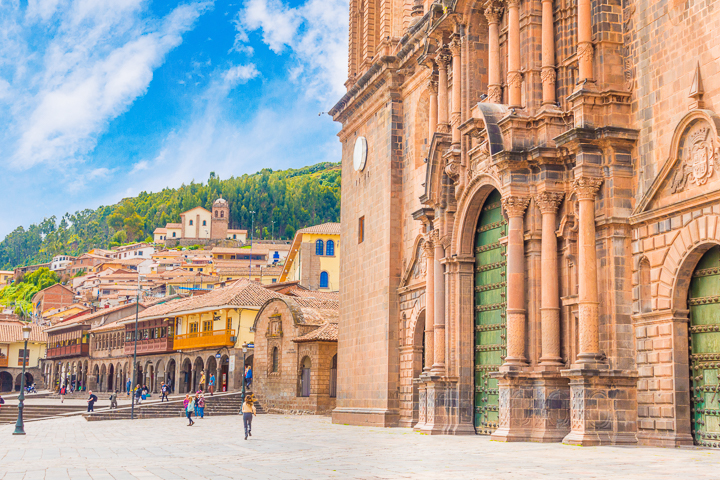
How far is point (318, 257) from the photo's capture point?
82500 mm

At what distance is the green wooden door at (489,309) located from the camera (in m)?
21.2

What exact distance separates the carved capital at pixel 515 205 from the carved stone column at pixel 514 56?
2320mm

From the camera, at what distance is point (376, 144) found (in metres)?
30.8

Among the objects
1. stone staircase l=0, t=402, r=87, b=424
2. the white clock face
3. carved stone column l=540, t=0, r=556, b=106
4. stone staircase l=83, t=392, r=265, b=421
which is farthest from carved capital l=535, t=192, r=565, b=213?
stone staircase l=0, t=402, r=87, b=424

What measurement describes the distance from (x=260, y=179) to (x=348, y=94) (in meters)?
156

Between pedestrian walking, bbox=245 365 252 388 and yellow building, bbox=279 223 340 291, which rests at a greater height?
yellow building, bbox=279 223 340 291

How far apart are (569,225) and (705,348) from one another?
4.04 metres

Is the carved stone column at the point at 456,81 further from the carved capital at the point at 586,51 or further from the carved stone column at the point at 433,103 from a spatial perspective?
the carved capital at the point at 586,51

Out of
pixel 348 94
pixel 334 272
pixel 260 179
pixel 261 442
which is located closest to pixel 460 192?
pixel 261 442

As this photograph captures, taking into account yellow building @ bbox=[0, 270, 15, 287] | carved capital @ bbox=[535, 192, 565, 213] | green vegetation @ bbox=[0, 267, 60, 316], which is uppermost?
yellow building @ bbox=[0, 270, 15, 287]

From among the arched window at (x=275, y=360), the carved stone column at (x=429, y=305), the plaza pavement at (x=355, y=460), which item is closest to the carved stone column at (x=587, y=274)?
the plaza pavement at (x=355, y=460)

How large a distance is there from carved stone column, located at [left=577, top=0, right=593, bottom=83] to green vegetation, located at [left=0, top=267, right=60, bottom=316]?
139445 millimetres

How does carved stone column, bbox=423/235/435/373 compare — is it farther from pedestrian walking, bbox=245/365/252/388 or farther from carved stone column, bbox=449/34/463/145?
pedestrian walking, bbox=245/365/252/388

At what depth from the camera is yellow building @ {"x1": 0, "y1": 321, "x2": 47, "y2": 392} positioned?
309ft
